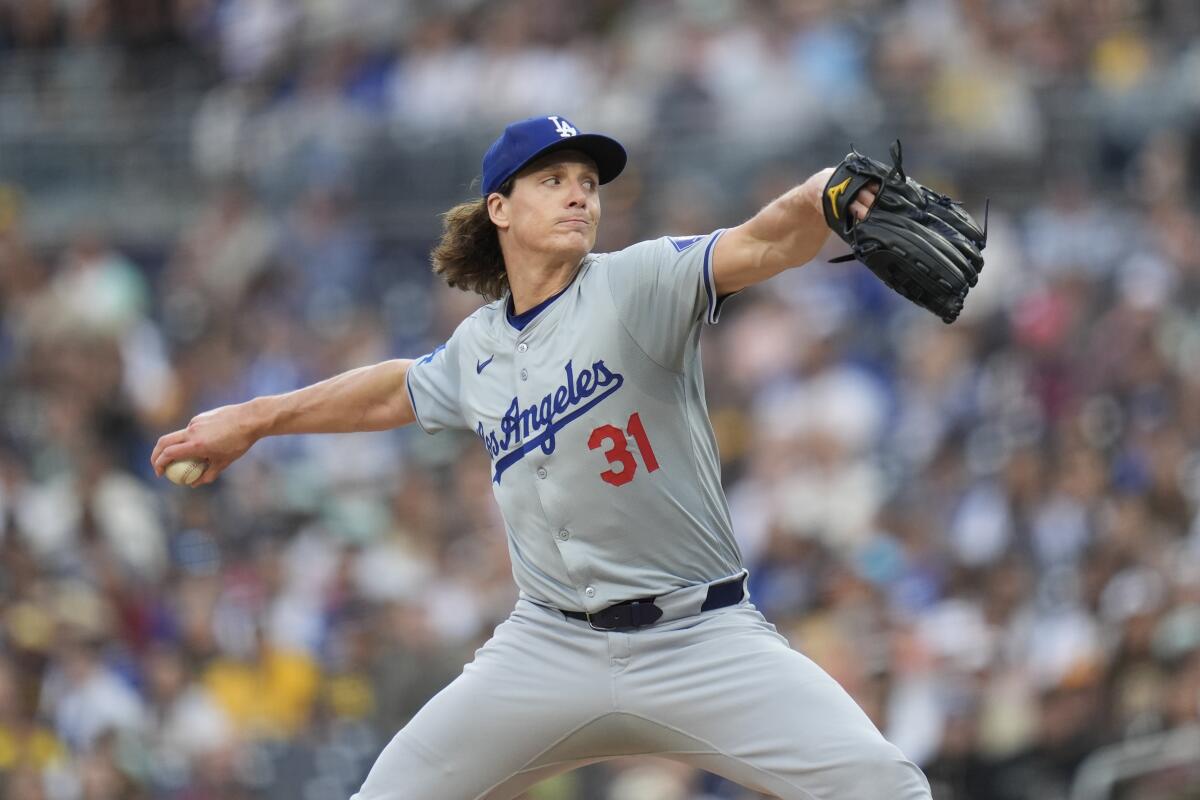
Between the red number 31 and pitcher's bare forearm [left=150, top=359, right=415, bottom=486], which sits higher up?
pitcher's bare forearm [left=150, top=359, right=415, bottom=486]

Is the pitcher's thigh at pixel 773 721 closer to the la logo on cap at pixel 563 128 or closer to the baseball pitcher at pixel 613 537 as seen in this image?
the baseball pitcher at pixel 613 537

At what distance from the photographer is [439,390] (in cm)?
570

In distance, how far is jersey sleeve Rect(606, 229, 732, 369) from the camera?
4992 millimetres

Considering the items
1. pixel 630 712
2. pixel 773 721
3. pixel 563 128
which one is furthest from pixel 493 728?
pixel 563 128

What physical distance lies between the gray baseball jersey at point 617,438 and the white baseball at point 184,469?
943 millimetres

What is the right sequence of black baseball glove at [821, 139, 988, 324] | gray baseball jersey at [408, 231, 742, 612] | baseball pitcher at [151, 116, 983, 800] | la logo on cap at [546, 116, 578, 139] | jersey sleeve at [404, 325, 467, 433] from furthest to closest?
jersey sleeve at [404, 325, 467, 433]
la logo on cap at [546, 116, 578, 139]
gray baseball jersey at [408, 231, 742, 612]
baseball pitcher at [151, 116, 983, 800]
black baseball glove at [821, 139, 988, 324]

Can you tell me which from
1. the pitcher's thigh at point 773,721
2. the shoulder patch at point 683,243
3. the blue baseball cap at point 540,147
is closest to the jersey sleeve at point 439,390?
the blue baseball cap at point 540,147

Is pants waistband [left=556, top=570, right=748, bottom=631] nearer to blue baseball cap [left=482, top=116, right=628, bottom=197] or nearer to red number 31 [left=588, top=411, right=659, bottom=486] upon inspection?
red number 31 [left=588, top=411, right=659, bottom=486]

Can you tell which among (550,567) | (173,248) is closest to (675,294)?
(550,567)

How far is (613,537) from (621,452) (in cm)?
22

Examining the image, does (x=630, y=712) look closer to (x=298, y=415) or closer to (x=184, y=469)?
(x=298, y=415)

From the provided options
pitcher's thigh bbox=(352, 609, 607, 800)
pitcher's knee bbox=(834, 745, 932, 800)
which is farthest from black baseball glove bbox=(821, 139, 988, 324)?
pitcher's thigh bbox=(352, 609, 607, 800)

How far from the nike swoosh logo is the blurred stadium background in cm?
401

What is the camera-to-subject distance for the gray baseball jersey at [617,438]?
512cm
